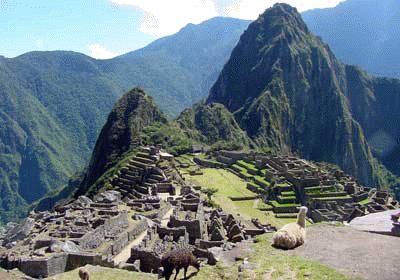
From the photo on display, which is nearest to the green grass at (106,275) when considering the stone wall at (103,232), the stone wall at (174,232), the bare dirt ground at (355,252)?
the bare dirt ground at (355,252)

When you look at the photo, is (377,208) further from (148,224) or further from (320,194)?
(148,224)

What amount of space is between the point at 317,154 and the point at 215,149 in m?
103

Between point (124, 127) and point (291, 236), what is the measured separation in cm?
10876

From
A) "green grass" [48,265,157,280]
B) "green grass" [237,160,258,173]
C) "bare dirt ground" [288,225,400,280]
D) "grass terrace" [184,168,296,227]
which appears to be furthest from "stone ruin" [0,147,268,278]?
"green grass" [237,160,258,173]

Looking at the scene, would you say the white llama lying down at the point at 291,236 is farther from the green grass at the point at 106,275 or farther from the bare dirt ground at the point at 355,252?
the green grass at the point at 106,275

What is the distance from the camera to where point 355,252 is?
10.5 meters

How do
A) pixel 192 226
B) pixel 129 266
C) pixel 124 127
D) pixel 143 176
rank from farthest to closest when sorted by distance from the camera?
pixel 124 127 → pixel 143 176 → pixel 192 226 → pixel 129 266

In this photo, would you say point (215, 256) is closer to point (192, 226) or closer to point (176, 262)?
point (176, 262)

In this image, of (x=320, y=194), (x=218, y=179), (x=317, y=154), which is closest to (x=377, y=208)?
(x=320, y=194)

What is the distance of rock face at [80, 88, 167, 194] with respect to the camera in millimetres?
107906

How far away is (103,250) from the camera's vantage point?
70.1ft

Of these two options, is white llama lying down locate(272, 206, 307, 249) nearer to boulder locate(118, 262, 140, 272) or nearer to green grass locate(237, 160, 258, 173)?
boulder locate(118, 262, 140, 272)

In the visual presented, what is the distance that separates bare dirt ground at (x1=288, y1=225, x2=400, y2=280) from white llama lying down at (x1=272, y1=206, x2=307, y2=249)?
0.56 ft

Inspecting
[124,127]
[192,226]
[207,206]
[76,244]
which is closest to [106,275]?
[76,244]
